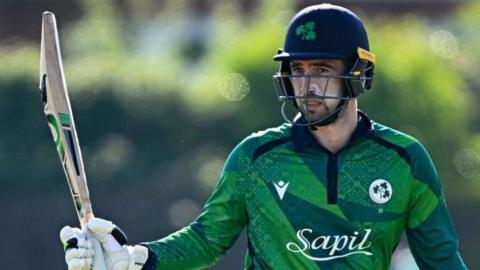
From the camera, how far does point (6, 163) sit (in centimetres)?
961

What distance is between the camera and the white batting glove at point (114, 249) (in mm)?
4246

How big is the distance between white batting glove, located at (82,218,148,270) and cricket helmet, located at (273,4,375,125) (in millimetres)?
698

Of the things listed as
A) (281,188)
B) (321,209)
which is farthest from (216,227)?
(321,209)

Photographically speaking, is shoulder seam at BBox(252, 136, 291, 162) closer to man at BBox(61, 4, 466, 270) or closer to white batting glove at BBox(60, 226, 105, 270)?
man at BBox(61, 4, 466, 270)

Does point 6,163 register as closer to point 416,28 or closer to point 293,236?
point 416,28

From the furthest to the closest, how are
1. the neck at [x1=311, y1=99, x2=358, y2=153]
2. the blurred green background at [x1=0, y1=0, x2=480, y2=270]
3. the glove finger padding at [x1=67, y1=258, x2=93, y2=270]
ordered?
the blurred green background at [x1=0, y1=0, x2=480, y2=270]
the neck at [x1=311, y1=99, x2=358, y2=153]
the glove finger padding at [x1=67, y1=258, x2=93, y2=270]

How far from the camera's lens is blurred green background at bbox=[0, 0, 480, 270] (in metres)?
9.26

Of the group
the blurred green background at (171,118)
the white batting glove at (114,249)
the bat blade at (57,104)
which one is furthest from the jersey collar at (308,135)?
the blurred green background at (171,118)

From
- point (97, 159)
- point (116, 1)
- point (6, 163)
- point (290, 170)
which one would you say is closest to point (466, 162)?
point (97, 159)

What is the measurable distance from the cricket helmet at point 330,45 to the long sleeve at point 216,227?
302 mm

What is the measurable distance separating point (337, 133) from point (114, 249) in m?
0.83

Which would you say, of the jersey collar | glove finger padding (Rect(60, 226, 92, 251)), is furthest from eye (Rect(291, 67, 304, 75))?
glove finger padding (Rect(60, 226, 92, 251))

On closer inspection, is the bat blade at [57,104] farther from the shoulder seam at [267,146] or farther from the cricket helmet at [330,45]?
the cricket helmet at [330,45]

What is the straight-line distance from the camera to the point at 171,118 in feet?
33.0
